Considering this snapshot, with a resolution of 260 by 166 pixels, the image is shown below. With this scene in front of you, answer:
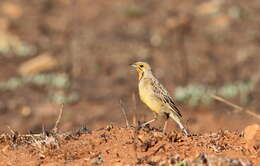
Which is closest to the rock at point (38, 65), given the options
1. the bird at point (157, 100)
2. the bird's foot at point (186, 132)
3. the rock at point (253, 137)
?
the bird at point (157, 100)

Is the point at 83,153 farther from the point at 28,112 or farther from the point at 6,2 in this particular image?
the point at 6,2

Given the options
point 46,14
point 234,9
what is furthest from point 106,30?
point 234,9

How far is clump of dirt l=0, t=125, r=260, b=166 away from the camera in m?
6.19

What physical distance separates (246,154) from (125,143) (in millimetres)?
1315

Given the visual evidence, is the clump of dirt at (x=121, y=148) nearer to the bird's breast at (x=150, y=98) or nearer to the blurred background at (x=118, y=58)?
the bird's breast at (x=150, y=98)

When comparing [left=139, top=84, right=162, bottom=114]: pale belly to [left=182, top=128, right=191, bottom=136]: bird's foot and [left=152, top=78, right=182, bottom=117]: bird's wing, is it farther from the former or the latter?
[left=182, top=128, right=191, bottom=136]: bird's foot

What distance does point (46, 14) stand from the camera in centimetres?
2498

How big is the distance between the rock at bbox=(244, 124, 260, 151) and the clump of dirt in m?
0.05

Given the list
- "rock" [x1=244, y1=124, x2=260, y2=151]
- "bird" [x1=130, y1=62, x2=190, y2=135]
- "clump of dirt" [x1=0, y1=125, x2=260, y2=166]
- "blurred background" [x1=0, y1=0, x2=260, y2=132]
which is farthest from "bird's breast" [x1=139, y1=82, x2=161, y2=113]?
"blurred background" [x1=0, y1=0, x2=260, y2=132]

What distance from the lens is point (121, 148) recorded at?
6562mm

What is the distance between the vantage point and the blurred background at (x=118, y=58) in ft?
51.0

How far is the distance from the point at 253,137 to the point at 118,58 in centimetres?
1344

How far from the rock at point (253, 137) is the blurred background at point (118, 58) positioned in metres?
6.06

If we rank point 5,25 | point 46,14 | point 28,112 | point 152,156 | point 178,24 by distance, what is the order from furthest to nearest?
1. point 46,14
2. point 5,25
3. point 178,24
4. point 28,112
5. point 152,156
